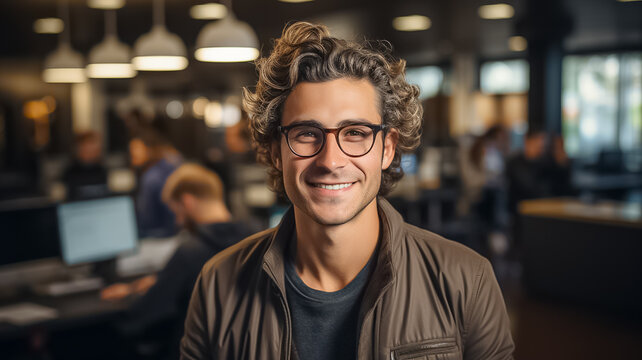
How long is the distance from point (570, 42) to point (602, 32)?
4.66 feet

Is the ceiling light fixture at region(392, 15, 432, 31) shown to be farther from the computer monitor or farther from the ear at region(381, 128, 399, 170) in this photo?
the ear at region(381, 128, 399, 170)

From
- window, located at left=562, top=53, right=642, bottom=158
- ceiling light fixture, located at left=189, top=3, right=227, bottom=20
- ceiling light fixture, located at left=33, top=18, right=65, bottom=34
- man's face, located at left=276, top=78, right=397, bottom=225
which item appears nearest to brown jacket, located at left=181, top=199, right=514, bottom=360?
man's face, located at left=276, top=78, right=397, bottom=225

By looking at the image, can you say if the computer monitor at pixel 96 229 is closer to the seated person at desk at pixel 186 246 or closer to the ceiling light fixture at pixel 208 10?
the seated person at desk at pixel 186 246

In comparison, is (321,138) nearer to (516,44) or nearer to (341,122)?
(341,122)

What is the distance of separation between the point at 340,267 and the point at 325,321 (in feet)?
0.43

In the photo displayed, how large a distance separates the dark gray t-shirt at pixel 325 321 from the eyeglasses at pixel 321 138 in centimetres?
32

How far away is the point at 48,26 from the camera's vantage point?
9227mm

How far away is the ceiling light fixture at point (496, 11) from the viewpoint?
26.5 feet

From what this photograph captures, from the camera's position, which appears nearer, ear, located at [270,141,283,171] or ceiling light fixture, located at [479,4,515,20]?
ear, located at [270,141,283,171]

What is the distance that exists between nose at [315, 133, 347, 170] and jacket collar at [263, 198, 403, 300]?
0.74ft

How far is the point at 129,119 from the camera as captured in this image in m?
5.88

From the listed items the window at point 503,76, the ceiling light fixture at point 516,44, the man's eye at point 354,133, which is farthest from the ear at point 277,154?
the window at point 503,76

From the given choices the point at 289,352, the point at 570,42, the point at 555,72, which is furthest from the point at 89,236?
the point at 570,42

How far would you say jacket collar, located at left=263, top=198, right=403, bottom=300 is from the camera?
1.42 metres
